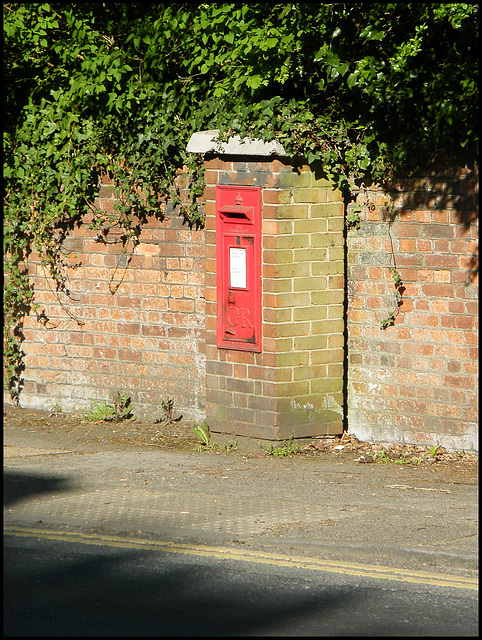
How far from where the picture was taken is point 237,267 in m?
9.74

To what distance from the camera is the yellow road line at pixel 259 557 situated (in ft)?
20.7

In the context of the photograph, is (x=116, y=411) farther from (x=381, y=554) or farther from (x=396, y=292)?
(x=381, y=554)

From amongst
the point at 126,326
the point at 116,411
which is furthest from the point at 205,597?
the point at 126,326

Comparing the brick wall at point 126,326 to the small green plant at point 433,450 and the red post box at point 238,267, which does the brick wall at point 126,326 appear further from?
the small green plant at point 433,450

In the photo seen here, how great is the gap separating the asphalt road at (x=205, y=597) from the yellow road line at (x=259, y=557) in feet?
0.08

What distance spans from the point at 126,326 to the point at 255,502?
3633 millimetres

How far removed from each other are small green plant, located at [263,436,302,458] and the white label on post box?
A: 1.45 meters

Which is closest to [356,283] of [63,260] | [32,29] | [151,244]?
[151,244]

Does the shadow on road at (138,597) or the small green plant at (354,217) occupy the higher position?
the small green plant at (354,217)

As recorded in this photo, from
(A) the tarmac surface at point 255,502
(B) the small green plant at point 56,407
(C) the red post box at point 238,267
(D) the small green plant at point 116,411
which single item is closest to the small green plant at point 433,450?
(A) the tarmac surface at point 255,502

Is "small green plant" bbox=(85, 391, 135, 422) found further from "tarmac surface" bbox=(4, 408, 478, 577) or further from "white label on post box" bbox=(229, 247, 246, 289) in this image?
"white label on post box" bbox=(229, 247, 246, 289)

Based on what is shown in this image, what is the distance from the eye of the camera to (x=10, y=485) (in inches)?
341

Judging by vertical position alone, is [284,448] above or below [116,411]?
below

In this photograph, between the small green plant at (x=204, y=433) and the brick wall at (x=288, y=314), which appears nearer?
the brick wall at (x=288, y=314)
